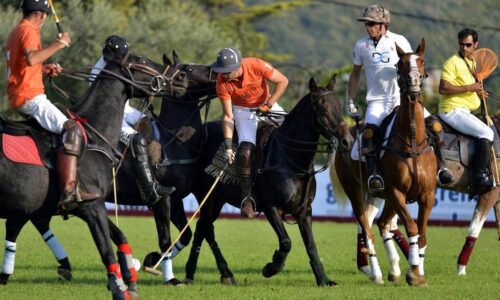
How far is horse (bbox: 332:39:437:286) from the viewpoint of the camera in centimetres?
1420

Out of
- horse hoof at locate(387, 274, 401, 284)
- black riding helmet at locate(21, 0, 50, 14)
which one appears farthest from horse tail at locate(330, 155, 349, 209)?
black riding helmet at locate(21, 0, 50, 14)

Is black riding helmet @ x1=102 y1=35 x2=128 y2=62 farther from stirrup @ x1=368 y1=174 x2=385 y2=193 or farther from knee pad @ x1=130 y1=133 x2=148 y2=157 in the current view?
stirrup @ x1=368 y1=174 x2=385 y2=193

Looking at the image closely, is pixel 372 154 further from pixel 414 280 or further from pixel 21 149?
pixel 21 149

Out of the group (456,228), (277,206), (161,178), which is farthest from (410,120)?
(456,228)

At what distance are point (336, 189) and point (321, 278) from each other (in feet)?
13.7

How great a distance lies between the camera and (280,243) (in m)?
14.7

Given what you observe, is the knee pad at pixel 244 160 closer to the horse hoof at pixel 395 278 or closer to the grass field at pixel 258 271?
the grass field at pixel 258 271

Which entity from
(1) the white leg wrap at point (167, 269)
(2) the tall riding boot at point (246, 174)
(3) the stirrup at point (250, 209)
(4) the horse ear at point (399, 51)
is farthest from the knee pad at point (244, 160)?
(4) the horse ear at point (399, 51)

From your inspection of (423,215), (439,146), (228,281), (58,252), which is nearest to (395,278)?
(423,215)

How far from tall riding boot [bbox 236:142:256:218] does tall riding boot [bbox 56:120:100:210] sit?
2.91 m

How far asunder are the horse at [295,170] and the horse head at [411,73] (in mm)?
869

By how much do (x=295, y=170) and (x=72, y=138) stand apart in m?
3.51

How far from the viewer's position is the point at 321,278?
14.7 metres

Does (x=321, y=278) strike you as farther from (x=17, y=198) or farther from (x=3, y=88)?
(x=3, y=88)
